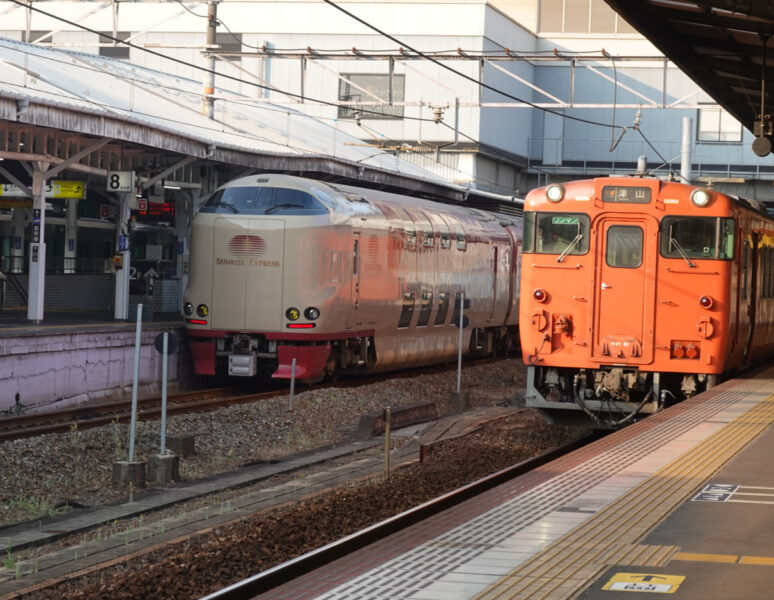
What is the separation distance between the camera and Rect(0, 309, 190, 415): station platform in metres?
17.5

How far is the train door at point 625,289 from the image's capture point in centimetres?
1433

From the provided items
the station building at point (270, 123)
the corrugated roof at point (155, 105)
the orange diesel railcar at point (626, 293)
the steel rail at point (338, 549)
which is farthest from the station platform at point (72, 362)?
the steel rail at point (338, 549)

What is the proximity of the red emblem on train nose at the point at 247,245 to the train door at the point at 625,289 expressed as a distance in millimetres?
6719

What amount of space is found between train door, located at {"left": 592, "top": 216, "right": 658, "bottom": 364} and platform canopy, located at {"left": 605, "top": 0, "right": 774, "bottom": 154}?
2176 millimetres

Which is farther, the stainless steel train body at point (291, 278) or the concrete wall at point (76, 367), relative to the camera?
the stainless steel train body at point (291, 278)

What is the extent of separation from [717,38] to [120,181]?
11.7 metres

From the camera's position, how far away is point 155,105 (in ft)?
90.2

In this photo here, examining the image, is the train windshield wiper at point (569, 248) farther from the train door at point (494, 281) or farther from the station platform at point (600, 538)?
the train door at point (494, 281)

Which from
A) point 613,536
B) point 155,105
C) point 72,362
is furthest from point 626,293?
point 155,105

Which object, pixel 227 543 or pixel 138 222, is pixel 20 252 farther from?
pixel 227 543

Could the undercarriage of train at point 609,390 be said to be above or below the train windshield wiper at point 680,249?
below

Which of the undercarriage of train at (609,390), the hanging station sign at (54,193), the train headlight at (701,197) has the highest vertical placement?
the hanging station sign at (54,193)

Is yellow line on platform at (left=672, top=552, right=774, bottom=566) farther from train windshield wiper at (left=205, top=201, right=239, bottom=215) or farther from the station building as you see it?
train windshield wiper at (left=205, top=201, right=239, bottom=215)

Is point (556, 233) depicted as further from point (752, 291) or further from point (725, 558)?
point (725, 558)
